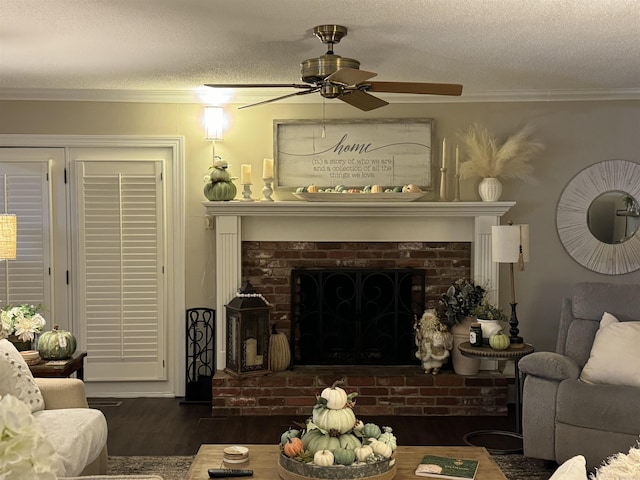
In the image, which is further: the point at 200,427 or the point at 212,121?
the point at 212,121

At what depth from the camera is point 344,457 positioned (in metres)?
2.64

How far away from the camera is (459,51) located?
13.1ft

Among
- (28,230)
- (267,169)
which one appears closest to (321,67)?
(267,169)

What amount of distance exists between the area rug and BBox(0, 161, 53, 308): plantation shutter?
71.6 inches

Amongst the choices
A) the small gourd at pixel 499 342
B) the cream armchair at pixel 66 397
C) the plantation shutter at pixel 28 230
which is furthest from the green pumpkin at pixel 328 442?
the plantation shutter at pixel 28 230

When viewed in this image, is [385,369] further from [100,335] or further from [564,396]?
[100,335]

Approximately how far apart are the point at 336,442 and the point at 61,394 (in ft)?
5.47

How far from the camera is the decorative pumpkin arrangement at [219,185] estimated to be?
5.21 metres

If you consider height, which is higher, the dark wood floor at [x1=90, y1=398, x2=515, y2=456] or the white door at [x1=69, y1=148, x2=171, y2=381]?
the white door at [x1=69, y1=148, x2=171, y2=381]

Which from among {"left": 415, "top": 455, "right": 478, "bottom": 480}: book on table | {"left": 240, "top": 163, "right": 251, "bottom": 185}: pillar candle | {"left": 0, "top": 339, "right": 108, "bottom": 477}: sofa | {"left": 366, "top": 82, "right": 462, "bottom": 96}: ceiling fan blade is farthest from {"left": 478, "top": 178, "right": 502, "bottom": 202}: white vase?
{"left": 0, "top": 339, "right": 108, "bottom": 477}: sofa

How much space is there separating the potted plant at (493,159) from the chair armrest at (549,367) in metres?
1.57

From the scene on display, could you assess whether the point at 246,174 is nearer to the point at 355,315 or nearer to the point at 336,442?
the point at 355,315

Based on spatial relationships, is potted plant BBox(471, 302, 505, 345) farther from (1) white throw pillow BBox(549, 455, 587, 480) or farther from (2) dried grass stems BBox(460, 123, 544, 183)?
(1) white throw pillow BBox(549, 455, 587, 480)

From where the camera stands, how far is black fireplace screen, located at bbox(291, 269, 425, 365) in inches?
212
